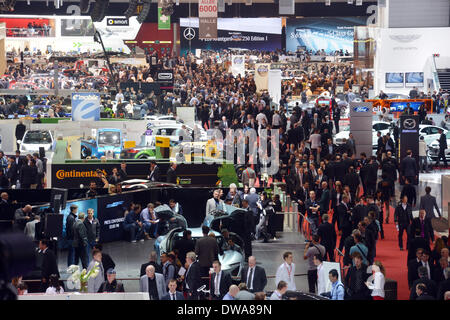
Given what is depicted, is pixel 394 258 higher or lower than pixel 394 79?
lower


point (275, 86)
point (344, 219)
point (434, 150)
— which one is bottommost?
point (344, 219)

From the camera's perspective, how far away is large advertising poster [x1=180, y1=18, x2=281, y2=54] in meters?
67.8

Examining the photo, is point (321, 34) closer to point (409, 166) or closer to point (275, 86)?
point (275, 86)

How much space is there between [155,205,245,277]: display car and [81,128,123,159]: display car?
8470 millimetres

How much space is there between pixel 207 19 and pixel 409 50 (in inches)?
527

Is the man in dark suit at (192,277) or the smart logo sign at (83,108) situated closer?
the man in dark suit at (192,277)

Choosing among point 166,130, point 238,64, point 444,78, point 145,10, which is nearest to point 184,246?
point 166,130

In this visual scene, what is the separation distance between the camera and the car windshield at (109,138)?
85.4 feet

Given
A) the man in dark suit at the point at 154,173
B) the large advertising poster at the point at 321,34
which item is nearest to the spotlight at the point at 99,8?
the man in dark suit at the point at 154,173

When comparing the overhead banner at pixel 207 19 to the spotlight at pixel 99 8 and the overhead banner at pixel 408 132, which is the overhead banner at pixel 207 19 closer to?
the spotlight at pixel 99 8

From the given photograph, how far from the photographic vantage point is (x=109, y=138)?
26.1m

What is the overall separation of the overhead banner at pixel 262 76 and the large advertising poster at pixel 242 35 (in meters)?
23.2
